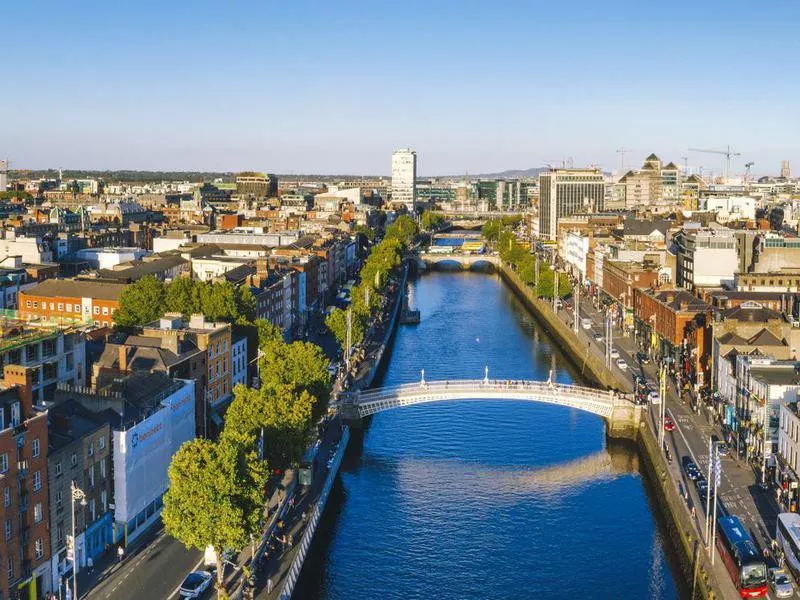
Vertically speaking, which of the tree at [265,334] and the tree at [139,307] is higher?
the tree at [139,307]

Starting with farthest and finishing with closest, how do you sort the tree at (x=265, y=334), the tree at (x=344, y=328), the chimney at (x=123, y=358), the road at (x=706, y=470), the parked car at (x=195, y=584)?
the tree at (x=344, y=328) → the tree at (x=265, y=334) → the chimney at (x=123, y=358) → the road at (x=706, y=470) → the parked car at (x=195, y=584)

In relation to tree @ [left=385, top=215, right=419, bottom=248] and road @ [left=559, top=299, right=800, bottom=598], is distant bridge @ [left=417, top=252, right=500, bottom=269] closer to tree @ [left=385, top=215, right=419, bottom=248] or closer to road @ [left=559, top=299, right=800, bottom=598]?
tree @ [left=385, top=215, right=419, bottom=248]

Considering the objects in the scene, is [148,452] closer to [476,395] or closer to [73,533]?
[73,533]

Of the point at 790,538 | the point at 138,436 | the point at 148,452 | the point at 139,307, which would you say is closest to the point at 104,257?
the point at 139,307

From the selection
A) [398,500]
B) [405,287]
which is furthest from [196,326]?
[405,287]

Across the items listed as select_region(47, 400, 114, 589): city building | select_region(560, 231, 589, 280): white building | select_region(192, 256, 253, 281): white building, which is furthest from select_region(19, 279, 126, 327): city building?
select_region(560, 231, 589, 280): white building

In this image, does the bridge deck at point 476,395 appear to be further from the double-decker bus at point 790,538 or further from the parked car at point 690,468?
the double-decker bus at point 790,538

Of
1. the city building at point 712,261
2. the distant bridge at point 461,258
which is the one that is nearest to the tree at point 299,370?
the city building at point 712,261

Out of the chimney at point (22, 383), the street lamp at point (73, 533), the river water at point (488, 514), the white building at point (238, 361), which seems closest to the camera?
the street lamp at point (73, 533)
